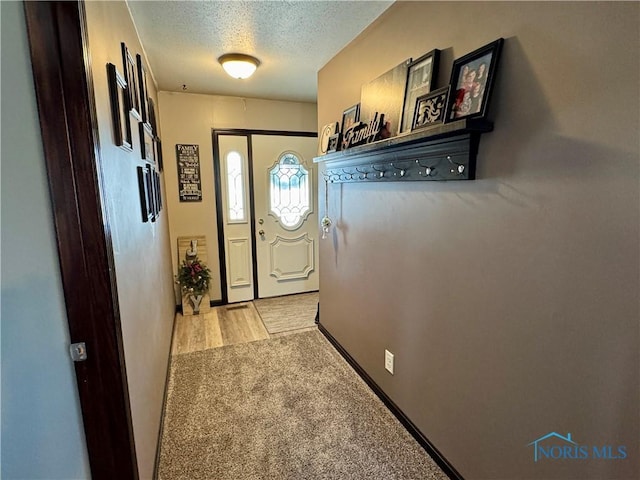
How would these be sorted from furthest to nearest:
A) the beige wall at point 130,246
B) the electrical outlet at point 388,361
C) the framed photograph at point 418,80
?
the electrical outlet at point 388,361, the framed photograph at point 418,80, the beige wall at point 130,246

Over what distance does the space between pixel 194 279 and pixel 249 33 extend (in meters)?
2.37

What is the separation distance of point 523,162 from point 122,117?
1568mm

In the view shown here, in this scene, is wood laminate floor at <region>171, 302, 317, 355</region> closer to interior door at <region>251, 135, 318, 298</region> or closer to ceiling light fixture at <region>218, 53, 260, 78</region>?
interior door at <region>251, 135, 318, 298</region>

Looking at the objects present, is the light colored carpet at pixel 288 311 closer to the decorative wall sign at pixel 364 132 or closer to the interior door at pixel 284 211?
the interior door at pixel 284 211

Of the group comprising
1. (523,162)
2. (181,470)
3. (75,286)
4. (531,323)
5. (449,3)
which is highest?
(449,3)

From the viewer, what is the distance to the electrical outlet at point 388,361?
1991 millimetres

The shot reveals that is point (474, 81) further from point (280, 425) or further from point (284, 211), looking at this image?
point (284, 211)

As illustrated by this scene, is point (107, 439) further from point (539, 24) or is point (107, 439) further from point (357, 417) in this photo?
point (539, 24)

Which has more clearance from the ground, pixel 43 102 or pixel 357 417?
pixel 43 102

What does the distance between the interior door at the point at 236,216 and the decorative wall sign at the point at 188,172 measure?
261mm

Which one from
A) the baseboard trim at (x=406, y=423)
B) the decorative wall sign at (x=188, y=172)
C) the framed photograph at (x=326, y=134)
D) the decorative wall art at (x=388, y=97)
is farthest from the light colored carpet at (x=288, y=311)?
the decorative wall art at (x=388, y=97)

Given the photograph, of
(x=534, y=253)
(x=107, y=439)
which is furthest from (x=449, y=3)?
(x=107, y=439)

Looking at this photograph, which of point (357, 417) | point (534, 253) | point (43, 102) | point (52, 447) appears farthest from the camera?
point (357, 417)

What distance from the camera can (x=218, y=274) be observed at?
12.6 ft
